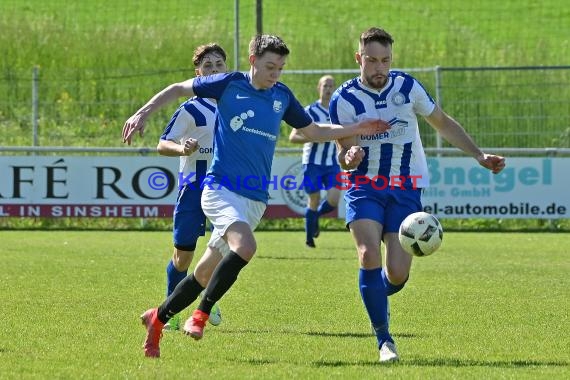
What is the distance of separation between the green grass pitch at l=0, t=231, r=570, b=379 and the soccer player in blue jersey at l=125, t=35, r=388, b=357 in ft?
1.84

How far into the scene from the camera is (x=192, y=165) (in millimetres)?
8633

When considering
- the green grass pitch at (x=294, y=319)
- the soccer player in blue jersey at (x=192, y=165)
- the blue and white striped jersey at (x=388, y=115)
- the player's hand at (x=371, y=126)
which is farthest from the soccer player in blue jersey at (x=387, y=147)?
the soccer player in blue jersey at (x=192, y=165)

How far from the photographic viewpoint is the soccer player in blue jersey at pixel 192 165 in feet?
27.6

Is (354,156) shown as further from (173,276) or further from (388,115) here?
(173,276)

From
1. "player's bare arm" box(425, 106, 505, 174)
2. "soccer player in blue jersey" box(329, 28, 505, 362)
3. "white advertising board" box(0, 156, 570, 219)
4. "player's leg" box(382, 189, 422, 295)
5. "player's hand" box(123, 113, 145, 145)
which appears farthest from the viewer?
"white advertising board" box(0, 156, 570, 219)

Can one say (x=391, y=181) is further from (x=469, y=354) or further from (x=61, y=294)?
(x=61, y=294)

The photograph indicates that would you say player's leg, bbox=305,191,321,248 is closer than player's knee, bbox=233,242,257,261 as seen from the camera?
No

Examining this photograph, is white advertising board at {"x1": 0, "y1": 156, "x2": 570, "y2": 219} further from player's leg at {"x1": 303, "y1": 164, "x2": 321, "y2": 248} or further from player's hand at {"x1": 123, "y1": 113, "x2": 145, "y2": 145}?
player's hand at {"x1": 123, "y1": 113, "x2": 145, "y2": 145}

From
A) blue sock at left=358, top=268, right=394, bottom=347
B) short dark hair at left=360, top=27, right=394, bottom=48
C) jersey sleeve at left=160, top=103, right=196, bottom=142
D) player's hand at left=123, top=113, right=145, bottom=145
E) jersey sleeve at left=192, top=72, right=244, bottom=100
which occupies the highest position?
short dark hair at left=360, top=27, right=394, bottom=48

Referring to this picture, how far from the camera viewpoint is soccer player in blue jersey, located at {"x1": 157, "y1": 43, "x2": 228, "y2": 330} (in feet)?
27.6

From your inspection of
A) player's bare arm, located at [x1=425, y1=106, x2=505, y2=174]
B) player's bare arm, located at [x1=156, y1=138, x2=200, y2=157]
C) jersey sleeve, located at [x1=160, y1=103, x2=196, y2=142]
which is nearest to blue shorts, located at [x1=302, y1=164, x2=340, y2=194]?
jersey sleeve, located at [x1=160, y1=103, x2=196, y2=142]

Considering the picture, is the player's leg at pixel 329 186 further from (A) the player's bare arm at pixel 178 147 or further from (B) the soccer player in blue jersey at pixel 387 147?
(B) the soccer player in blue jersey at pixel 387 147

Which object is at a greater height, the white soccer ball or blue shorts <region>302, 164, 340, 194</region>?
blue shorts <region>302, 164, 340, 194</region>

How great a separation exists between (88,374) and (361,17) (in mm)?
25219
